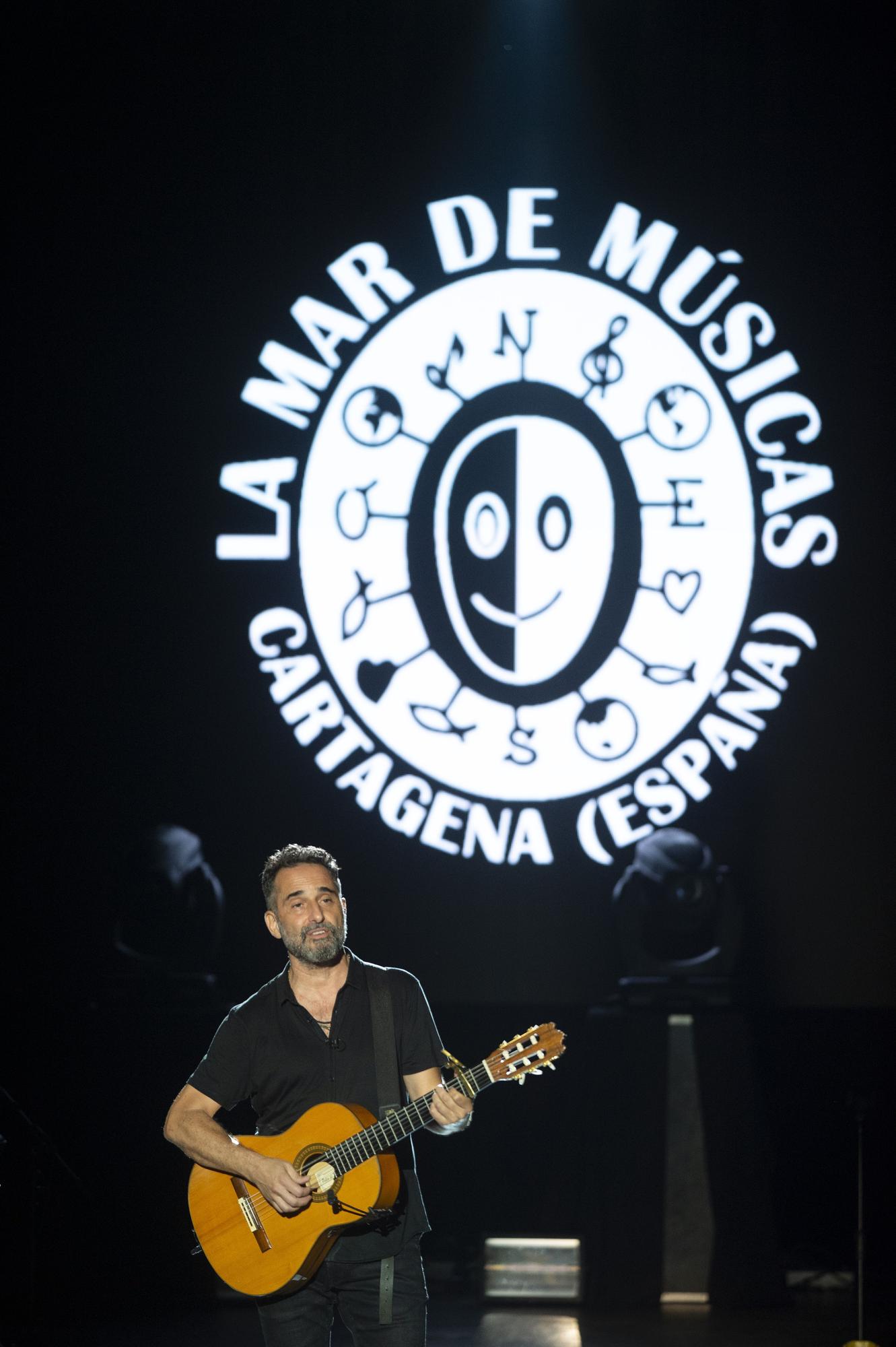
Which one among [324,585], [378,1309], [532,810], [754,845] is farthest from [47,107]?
[378,1309]

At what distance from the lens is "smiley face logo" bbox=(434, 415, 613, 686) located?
5578 mm

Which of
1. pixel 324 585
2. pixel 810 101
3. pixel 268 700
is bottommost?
pixel 268 700

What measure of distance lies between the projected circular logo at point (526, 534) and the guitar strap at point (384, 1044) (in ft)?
8.76

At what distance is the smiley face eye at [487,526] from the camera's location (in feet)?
18.4

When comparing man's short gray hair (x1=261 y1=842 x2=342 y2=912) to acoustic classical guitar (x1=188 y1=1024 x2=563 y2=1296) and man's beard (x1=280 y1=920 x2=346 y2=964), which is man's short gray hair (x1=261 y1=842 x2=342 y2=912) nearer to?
man's beard (x1=280 y1=920 x2=346 y2=964)

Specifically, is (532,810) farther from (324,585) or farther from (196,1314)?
(196,1314)

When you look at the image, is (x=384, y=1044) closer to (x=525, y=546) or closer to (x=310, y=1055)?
(x=310, y=1055)

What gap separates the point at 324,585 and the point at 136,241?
145 cm

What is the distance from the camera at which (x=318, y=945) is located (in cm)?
283

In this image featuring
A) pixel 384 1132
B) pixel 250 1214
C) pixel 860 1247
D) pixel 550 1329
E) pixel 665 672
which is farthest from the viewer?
pixel 665 672

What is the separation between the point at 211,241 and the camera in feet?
18.9

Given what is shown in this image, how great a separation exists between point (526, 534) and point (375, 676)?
2.40 ft

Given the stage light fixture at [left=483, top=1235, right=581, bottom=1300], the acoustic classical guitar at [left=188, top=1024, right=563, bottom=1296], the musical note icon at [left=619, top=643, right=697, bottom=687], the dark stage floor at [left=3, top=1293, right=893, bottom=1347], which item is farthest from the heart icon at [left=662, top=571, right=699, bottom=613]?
the acoustic classical guitar at [left=188, top=1024, right=563, bottom=1296]

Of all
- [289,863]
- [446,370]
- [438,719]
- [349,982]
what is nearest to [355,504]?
[446,370]
